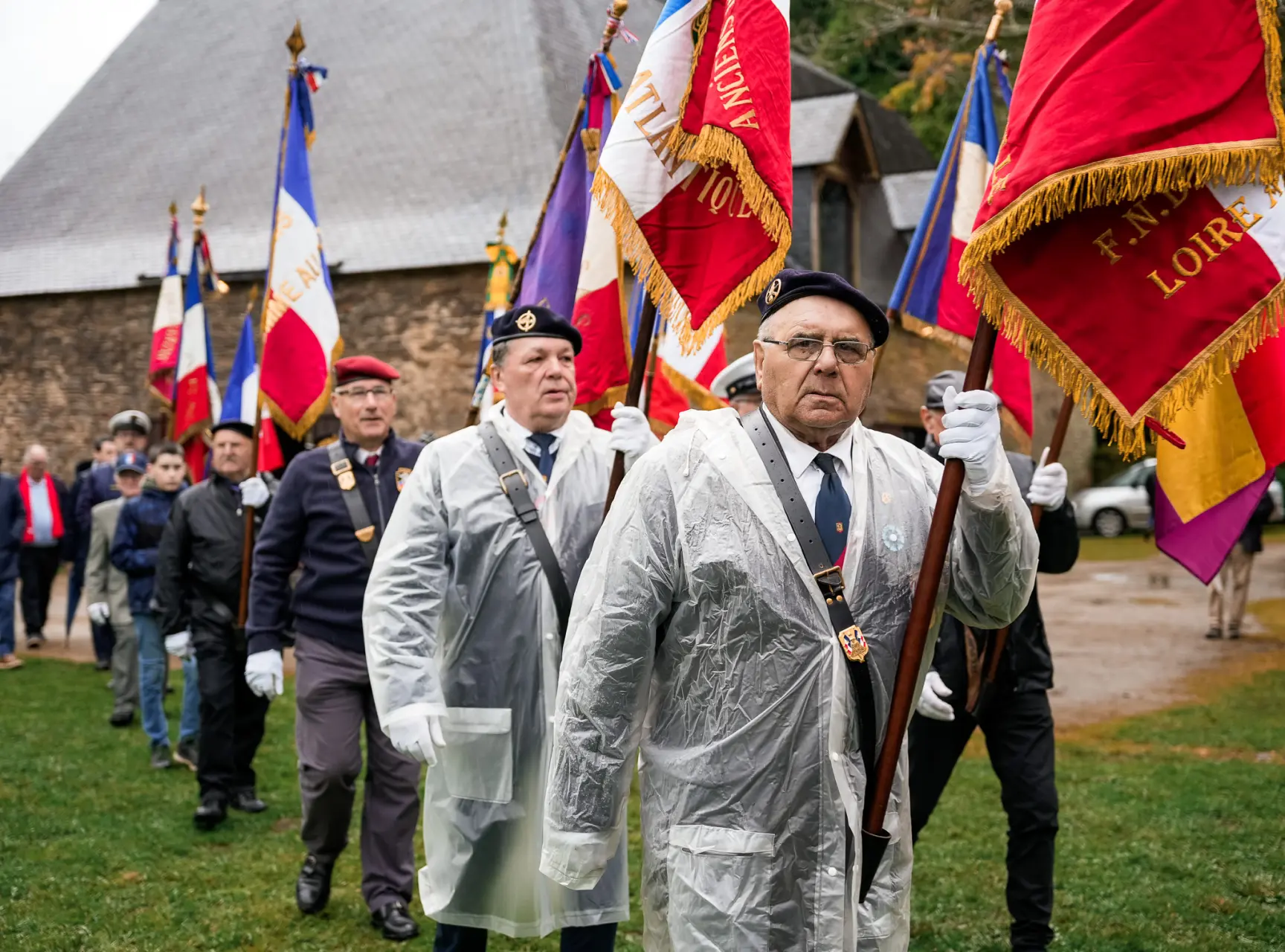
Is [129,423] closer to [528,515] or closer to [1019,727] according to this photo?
[528,515]

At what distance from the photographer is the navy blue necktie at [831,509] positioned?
2869 millimetres

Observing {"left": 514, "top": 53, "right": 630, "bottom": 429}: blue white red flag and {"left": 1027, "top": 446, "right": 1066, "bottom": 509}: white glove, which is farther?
{"left": 514, "top": 53, "right": 630, "bottom": 429}: blue white red flag

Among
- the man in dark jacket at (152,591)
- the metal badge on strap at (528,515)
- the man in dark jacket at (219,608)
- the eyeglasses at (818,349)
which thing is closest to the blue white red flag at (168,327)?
the man in dark jacket at (152,591)

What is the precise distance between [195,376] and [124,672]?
3198mm

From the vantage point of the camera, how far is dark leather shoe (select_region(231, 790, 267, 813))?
694 centimetres

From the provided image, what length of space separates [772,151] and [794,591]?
5.01ft

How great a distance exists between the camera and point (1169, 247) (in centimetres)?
279

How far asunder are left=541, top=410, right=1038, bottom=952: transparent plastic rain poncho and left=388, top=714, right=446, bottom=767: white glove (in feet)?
3.51

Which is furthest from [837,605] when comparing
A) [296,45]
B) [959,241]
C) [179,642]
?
[296,45]

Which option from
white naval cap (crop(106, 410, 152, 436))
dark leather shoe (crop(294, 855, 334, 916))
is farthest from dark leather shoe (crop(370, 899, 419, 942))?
white naval cap (crop(106, 410, 152, 436))

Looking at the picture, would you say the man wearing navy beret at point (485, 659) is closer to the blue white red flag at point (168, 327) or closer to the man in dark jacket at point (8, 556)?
the man in dark jacket at point (8, 556)

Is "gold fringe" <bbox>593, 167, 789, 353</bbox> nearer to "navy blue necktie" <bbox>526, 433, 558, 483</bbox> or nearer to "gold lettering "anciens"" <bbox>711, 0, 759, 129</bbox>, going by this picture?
"gold lettering "anciens"" <bbox>711, 0, 759, 129</bbox>

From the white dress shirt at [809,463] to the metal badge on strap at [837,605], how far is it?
0.18ft

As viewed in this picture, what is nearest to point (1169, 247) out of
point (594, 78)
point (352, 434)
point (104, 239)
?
point (594, 78)
